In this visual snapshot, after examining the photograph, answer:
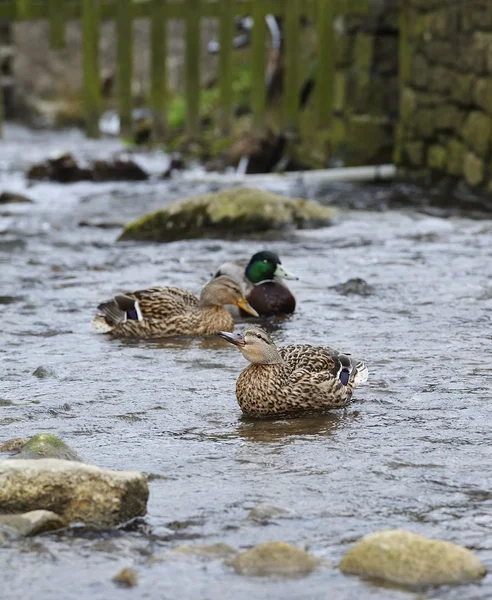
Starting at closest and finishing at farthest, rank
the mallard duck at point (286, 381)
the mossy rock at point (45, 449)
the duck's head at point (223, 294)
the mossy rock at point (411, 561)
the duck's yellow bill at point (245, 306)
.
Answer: the mossy rock at point (411, 561) < the mossy rock at point (45, 449) < the mallard duck at point (286, 381) < the duck's head at point (223, 294) < the duck's yellow bill at point (245, 306)

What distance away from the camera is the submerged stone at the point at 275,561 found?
4168 mm

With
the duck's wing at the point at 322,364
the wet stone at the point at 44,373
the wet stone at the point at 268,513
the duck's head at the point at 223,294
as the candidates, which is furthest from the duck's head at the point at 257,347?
the duck's head at the point at 223,294

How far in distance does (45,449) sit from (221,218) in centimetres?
671

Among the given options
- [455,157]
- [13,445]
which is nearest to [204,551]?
[13,445]

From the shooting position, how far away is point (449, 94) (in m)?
13.9

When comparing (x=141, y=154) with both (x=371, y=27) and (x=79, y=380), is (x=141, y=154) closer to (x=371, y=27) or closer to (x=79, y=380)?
(x=371, y=27)

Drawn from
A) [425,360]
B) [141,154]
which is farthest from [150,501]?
[141,154]

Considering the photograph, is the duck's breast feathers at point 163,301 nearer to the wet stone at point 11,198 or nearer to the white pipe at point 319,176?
the wet stone at point 11,198

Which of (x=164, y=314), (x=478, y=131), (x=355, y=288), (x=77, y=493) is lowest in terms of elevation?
(x=355, y=288)

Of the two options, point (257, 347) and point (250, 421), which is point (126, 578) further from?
point (257, 347)

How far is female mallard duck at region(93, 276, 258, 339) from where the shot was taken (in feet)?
25.9

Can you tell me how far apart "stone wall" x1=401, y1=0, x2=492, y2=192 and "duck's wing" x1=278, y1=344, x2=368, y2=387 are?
6.77 meters

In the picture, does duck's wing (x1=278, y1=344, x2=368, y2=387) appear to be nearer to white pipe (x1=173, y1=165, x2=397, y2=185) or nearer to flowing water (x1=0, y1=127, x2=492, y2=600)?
flowing water (x1=0, y1=127, x2=492, y2=600)

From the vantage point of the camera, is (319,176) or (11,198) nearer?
(11,198)
